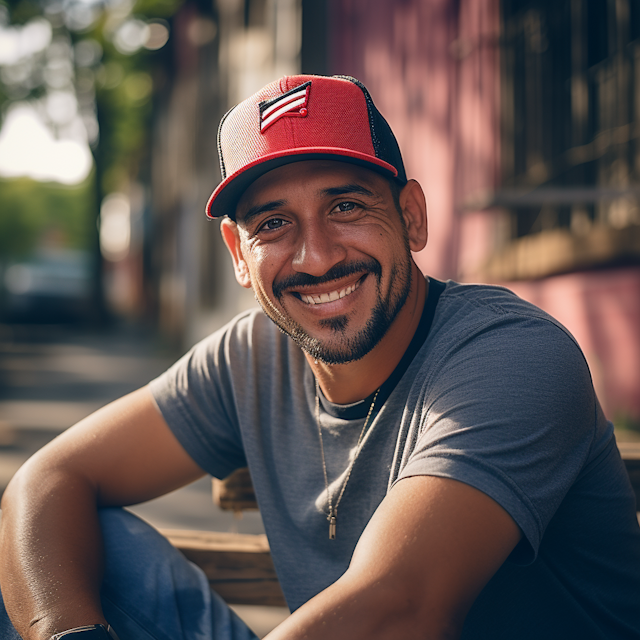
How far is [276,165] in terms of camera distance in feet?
6.21

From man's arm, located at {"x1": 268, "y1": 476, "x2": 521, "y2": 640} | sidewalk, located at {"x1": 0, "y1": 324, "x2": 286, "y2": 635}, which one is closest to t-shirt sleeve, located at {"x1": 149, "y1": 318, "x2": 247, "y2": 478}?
man's arm, located at {"x1": 268, "y1": 476, "x2": 521, "y2": 640}

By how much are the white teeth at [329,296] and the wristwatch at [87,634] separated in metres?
0.96

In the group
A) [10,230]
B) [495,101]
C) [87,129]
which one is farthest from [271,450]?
[10,230]

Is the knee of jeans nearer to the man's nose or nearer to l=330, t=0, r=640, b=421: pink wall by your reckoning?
the man's nose

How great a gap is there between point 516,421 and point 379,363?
525mm

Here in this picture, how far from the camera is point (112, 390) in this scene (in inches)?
388

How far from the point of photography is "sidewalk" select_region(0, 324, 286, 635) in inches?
183

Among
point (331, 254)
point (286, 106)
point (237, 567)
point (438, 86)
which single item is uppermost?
point (438, 86)

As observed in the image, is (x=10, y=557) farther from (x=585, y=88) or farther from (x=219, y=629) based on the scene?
(x=585, y=88)

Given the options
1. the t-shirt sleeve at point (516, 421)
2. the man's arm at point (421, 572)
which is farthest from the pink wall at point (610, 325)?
the man's arm at point (421, 572)

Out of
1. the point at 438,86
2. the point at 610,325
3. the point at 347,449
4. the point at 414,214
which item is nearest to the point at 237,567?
the point at 347,449

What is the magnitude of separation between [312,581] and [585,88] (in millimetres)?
3977

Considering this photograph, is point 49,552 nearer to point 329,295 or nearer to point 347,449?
point 347,449

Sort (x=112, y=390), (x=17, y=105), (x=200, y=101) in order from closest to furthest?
(x=112, y=390) → (x=200, y=101) → (x=17, y=105)
